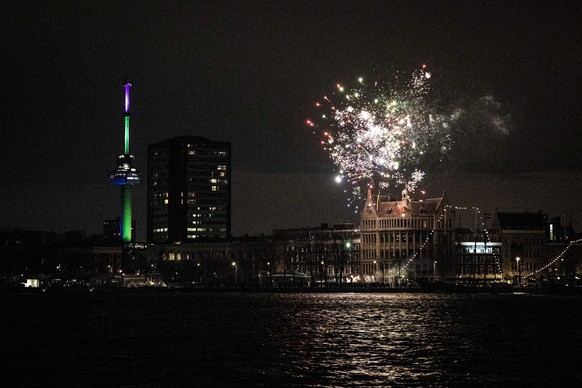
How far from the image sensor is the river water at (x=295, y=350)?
59594mm

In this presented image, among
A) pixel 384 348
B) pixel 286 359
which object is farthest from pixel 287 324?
pixel 286 359

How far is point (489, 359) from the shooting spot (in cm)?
6956

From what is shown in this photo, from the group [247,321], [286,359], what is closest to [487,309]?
[247,321]

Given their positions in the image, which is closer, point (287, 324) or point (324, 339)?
point (324, 339)

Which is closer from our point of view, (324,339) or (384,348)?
(384,348)

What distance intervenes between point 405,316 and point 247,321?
18116mm

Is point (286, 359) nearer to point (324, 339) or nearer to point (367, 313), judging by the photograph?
point (324, 339)

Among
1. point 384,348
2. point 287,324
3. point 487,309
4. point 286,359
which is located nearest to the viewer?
point 286,359

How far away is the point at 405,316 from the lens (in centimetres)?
11738

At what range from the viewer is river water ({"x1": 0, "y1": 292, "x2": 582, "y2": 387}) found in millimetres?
59594

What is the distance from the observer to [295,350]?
75.5 m

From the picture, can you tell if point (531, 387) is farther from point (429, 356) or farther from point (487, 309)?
point (487, 309)

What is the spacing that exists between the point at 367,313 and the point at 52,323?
3574 cm

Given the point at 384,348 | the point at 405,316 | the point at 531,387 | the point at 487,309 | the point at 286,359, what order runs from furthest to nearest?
the point at 487,309
the point at 405,316
the point at 384,348
the point at 286,359
the point at 531,387
